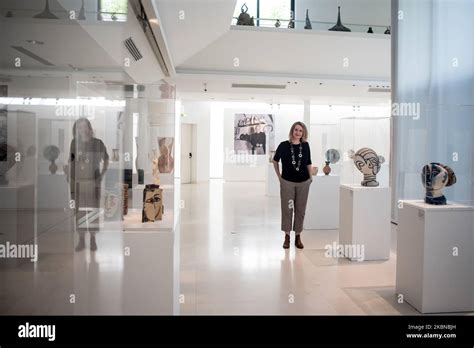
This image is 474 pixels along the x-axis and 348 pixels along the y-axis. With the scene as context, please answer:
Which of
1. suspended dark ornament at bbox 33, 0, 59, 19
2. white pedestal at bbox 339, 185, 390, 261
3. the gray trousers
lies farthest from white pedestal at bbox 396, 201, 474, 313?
suspended dark ornament at bbox 33, 0, 59, 19

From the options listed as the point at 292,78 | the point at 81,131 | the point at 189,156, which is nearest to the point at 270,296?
the point at 81,131

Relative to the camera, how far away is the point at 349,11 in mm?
10367

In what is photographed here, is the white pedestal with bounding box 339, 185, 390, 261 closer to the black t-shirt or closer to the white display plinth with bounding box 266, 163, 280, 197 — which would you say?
the black t-shirt

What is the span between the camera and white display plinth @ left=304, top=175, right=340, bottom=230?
752 cm

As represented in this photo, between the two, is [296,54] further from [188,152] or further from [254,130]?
[188,152]

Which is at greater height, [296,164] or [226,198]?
[296,164]

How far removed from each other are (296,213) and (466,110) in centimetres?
246

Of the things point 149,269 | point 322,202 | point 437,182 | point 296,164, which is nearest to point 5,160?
point 149,269

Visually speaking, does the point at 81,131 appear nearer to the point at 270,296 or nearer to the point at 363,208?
the point at 270,296

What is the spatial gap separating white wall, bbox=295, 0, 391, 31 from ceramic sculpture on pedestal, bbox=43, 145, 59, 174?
6.66 m

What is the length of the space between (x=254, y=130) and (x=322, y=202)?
1088cm

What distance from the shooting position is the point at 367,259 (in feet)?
17.6

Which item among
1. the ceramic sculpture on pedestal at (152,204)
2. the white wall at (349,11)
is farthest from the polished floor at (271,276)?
the white wall at (349,11)

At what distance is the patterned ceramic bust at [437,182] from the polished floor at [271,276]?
1013 millimetres
